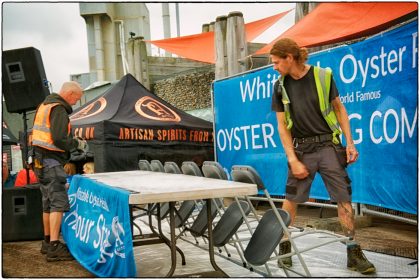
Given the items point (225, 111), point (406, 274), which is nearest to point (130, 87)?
point (225, 111)

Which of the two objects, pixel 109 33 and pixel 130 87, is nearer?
pixel 130 87

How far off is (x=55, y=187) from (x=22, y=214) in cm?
132

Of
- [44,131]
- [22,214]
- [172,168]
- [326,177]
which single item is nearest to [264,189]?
[326,177]

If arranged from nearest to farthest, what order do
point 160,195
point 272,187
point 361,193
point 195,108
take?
point 160,195
point 361,193
point 272,187
point 195,108

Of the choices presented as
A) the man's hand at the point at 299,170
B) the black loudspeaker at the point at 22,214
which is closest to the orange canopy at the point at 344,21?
the man's hand at the point at 299,170

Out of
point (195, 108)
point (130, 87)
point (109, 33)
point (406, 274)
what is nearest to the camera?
point (406, 274)

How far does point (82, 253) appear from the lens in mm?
3904

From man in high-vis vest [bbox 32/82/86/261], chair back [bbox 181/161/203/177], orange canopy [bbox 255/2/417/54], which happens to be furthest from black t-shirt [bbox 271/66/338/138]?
orange canopy [bbox 255/2/417/54]

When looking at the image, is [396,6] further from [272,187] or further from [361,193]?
[272,187]

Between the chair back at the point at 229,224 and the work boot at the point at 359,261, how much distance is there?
2.70ft

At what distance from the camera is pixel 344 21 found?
6.02 meters

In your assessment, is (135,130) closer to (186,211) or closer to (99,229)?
(186,211)

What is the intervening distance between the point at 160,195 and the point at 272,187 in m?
3.85

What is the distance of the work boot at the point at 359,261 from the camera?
3232 mm
